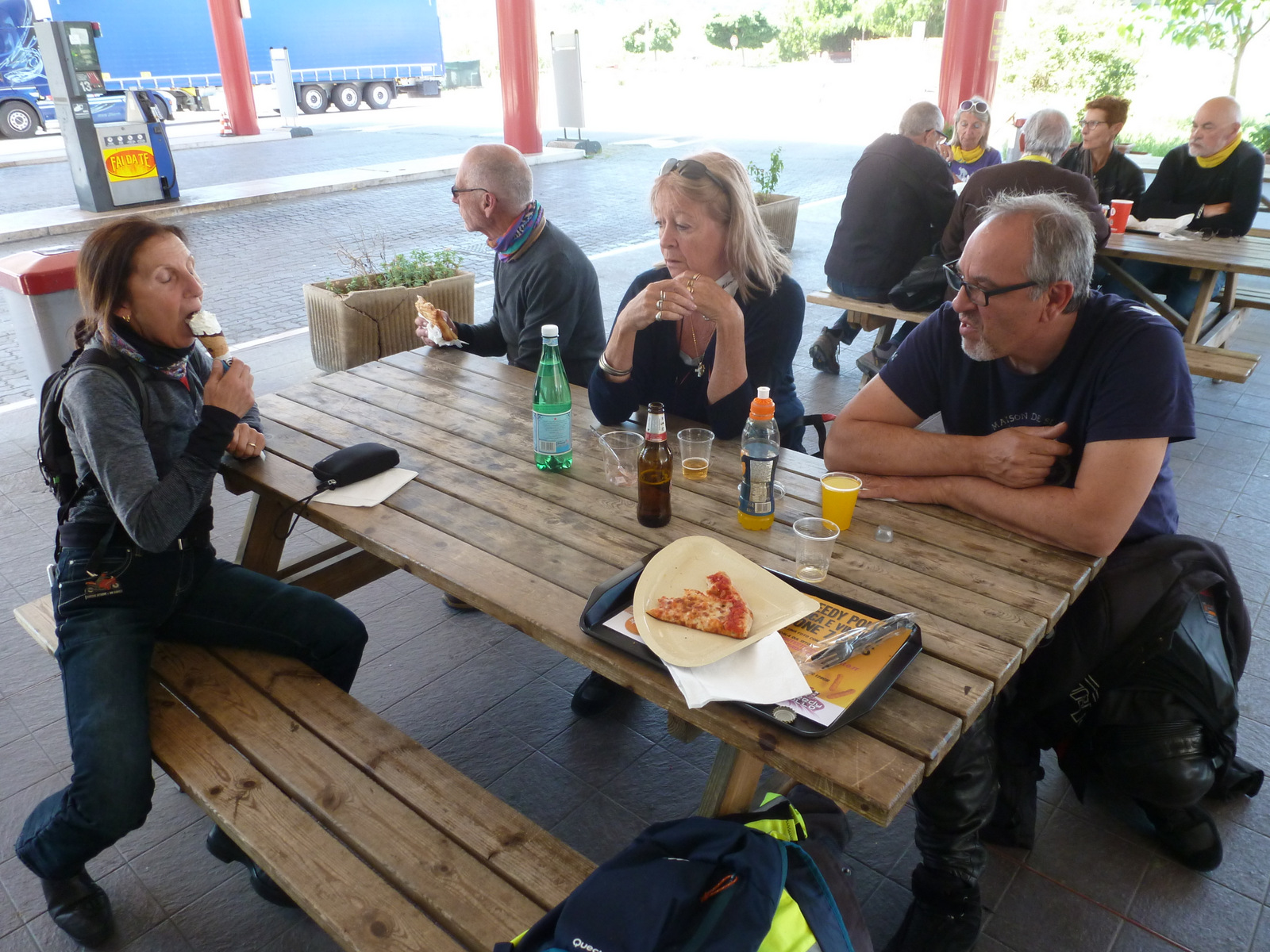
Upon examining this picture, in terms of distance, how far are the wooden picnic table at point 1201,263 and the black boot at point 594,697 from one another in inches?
146

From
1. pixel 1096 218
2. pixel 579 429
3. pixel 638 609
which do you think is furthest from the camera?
pixel 1096 218

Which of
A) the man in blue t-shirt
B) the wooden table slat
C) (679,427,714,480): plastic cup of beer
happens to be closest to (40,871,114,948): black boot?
the wooden table slat

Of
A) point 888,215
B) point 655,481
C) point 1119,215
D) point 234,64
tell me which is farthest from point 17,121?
point 655,481

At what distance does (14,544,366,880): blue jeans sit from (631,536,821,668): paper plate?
0.97m

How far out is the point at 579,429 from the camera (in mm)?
2500

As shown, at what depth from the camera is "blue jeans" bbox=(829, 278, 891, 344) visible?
5199 millimetres

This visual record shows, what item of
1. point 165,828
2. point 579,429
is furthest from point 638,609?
point 165,828

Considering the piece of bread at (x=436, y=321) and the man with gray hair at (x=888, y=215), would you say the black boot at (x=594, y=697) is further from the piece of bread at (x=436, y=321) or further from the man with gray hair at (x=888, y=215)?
the man with gray hair at (x=888, y=215)

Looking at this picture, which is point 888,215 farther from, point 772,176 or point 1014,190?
point 772,176

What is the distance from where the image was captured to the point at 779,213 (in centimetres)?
777

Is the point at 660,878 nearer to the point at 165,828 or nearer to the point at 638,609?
the point at 638,609

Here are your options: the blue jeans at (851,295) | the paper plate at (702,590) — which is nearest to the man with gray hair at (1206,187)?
the blue jeans at (851,295)

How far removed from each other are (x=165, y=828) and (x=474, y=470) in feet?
4.11

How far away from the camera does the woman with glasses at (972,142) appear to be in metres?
7.04
